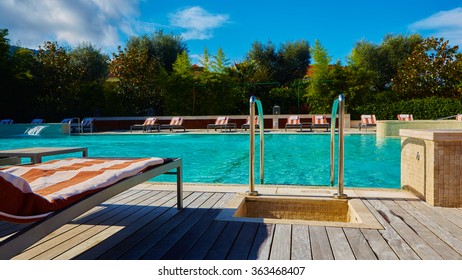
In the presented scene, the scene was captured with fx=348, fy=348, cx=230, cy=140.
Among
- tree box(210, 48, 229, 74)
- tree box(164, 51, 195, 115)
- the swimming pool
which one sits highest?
tree box(210, 48, 229, 74)

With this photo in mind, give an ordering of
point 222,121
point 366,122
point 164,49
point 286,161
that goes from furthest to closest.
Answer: point 164,49 → point 222,121 → point 366,122 → point 286,161

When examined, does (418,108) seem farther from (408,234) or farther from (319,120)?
(408,234)

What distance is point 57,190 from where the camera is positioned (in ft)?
5.99

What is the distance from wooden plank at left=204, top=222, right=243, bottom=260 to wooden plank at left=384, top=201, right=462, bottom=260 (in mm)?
1193

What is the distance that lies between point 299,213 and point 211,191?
976 mm

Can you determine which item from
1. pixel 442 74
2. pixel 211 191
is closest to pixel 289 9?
pixel 442 74

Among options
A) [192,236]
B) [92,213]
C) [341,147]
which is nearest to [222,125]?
[341,147]

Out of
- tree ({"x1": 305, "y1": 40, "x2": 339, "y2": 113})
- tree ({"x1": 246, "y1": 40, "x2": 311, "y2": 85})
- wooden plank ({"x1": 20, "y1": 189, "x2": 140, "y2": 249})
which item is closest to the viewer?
wooden plank ({"x1": 20, "y1": 189, "x2": 140, "y2": 249})

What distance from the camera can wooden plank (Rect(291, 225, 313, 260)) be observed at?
1989 mm

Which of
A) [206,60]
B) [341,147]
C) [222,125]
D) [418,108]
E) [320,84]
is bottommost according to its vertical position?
[341,147]

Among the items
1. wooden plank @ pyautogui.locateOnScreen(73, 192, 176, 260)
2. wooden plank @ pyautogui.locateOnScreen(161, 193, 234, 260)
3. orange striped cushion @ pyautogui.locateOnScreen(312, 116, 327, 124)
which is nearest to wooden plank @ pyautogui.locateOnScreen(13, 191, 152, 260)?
wooden plank @ pyautogui.locateOnScreen(73, 192, 176, 260)

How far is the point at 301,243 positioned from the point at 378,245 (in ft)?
1.53

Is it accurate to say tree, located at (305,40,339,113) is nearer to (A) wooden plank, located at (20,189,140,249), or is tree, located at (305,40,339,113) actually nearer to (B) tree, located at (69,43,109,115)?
(B) tree, located at (69,43,109,115)
